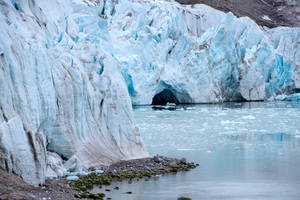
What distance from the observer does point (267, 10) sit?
48.6 meters

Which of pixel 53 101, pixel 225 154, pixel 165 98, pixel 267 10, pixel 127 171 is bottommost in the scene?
pixel 225 154

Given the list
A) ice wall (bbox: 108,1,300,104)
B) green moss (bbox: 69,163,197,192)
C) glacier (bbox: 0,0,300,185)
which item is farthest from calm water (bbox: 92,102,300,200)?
ice wall (bbox: 108,1,300,104)

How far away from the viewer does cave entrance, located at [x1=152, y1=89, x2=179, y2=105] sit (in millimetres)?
27375

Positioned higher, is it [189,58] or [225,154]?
[189,58]

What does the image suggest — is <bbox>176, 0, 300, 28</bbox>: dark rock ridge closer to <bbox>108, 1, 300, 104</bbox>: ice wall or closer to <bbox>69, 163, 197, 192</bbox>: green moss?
<bbox>108, 1, 300, 104</bbox>: ice wall

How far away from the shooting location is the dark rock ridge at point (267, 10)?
141 ft

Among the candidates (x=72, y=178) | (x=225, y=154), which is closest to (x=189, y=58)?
(x=225, y=154)

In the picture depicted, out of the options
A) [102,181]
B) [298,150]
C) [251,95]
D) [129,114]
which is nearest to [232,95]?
[251,95]

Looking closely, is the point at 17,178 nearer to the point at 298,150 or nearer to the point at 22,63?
the point at 22,63

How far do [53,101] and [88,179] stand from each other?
129 centimetres

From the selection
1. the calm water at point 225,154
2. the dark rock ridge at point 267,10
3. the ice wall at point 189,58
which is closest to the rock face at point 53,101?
the calm water at point 225,154

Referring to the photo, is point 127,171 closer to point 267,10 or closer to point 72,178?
point 72,178

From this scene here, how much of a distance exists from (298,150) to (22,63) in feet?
21.5

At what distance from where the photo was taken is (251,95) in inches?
1132
